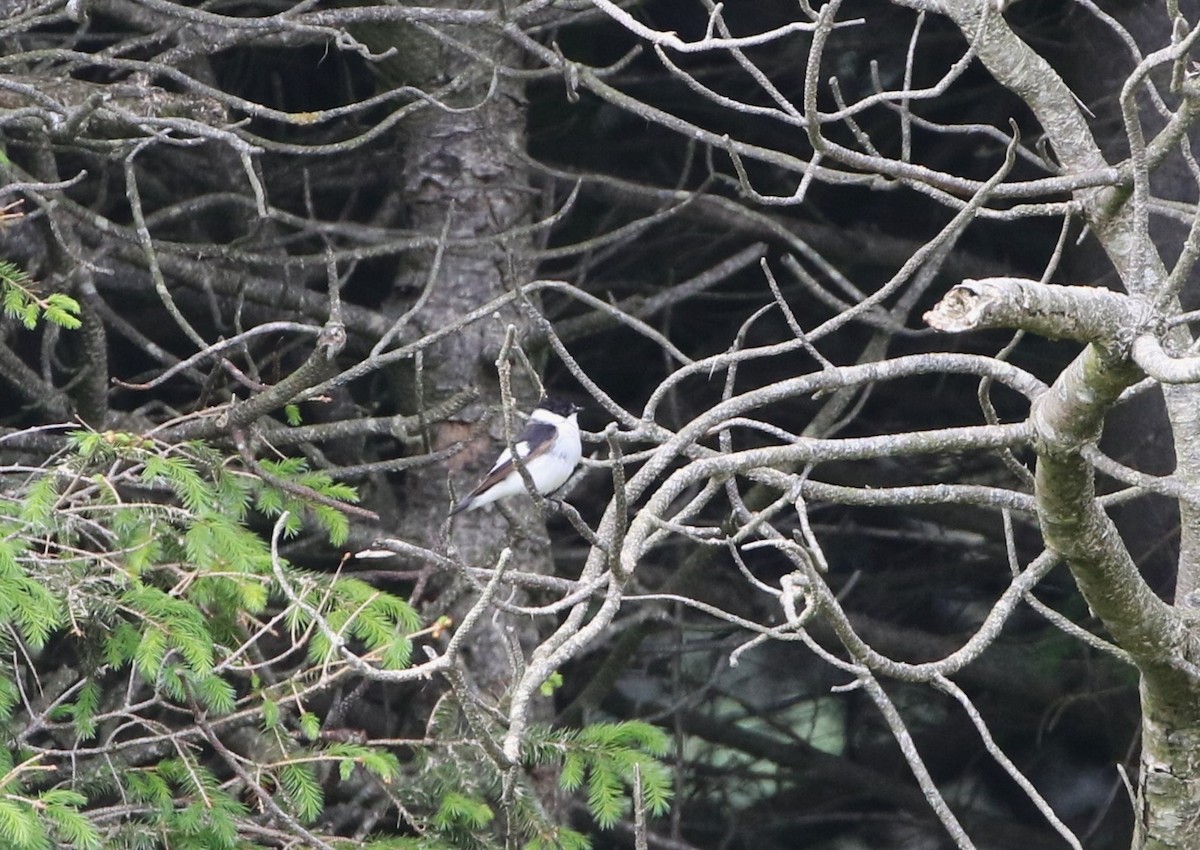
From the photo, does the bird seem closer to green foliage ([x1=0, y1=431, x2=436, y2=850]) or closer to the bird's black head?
the bird's black head

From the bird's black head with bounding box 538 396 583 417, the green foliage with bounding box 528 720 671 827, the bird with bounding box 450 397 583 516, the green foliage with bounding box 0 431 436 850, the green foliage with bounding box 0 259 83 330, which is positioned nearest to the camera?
the green foliage with bounding box 0 431 436 850

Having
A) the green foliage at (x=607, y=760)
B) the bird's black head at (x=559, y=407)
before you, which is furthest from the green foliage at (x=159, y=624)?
the bird's black head at (x=559, y=407)

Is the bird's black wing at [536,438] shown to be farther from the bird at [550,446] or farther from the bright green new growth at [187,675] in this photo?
the bright green new growth at [187,675]

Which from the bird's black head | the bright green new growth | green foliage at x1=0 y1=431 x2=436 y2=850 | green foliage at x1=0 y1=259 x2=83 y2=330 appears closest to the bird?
the bird's black head

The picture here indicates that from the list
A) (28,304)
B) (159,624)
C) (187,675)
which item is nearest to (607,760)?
(187,675)

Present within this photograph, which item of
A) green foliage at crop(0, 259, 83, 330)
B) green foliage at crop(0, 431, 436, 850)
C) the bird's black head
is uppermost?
green foliage at crop(0, 259, 83, 330)

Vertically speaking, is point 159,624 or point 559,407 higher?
point 159,624

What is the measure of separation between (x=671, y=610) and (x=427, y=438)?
2361 mm

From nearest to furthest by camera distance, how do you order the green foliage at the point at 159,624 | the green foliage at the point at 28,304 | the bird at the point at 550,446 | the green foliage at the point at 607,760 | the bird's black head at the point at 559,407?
the green foliage at the point at 159,624 → the green foliage at the point at 28,304 → the green foliage at the point at 607,760 → the bird at the point at 550,446 → the bird's black head at the point at 559,407

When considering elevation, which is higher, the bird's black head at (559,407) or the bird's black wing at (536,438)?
the bird's black head at (559,407)

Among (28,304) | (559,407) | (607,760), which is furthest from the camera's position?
(559,407)

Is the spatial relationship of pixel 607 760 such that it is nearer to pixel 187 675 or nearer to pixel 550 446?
pixel 187 675

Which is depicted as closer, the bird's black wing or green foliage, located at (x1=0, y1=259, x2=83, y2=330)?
green foliage, located at (x1=0, y1=259, x2=83, y2=330)

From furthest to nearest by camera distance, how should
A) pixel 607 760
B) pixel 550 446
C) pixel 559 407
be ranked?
pixel 559 407
pixel 550 446
pixel 607 760
